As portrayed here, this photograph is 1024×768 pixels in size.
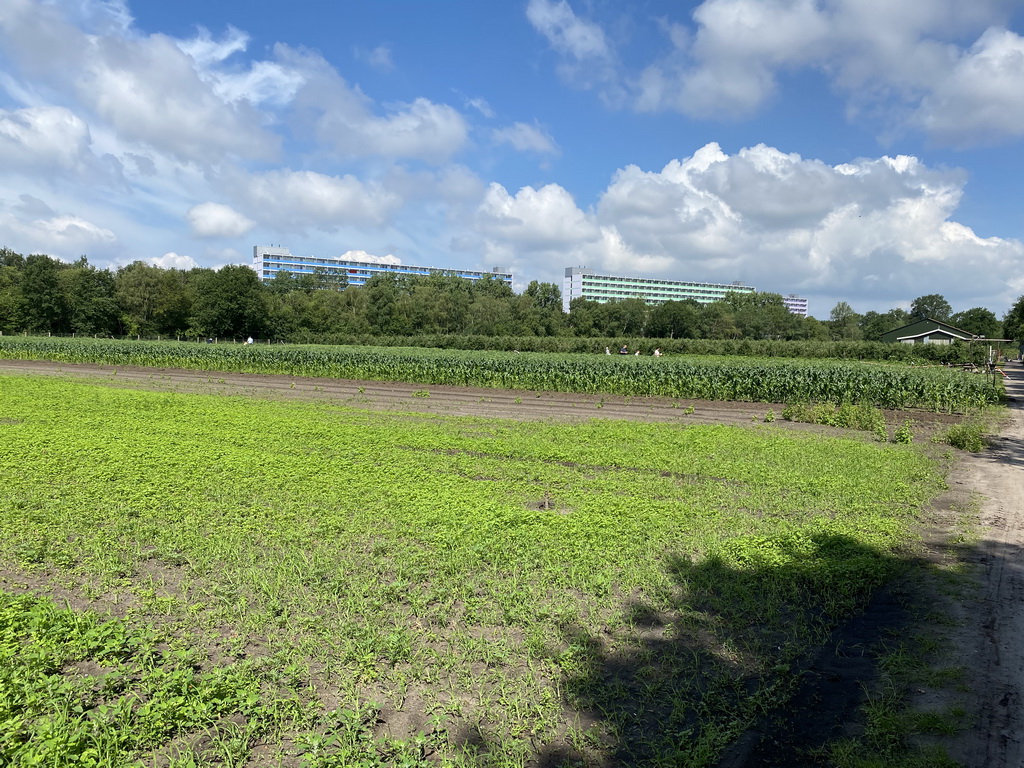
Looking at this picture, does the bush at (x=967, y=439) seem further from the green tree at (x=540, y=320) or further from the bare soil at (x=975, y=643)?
the green tree at (x=540, y=320)

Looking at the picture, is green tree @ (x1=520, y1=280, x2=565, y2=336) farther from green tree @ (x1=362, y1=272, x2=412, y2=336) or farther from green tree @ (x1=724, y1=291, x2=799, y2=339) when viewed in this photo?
green tree @ (x1=724, y1=291, x2=799, y2=339)

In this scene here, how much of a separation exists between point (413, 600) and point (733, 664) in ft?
9.37

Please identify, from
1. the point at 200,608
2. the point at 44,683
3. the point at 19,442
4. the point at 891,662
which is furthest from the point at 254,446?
the point at 891,662

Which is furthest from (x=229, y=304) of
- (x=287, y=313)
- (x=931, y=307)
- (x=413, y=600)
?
(x=931, y=307)

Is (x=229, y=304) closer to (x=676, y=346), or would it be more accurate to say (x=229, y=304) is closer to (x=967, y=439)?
(x=676, y=346)

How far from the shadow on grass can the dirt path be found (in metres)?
0.66

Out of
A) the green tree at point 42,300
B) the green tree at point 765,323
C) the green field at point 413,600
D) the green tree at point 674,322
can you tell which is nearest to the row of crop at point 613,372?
the green field at point 413,600

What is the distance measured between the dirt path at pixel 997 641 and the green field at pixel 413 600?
0.95 meters

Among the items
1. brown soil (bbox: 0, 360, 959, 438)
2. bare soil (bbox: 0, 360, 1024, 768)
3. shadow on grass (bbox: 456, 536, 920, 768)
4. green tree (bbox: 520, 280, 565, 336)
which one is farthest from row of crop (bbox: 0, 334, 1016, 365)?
shadow on grass (bbox: 456, 536, 920, 768)

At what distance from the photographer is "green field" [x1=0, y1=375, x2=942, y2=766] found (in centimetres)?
391

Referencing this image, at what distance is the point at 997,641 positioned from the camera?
5.30m

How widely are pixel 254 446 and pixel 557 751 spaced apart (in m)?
11.1

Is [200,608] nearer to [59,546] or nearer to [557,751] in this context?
[59,546]

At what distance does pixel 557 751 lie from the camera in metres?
3.79
